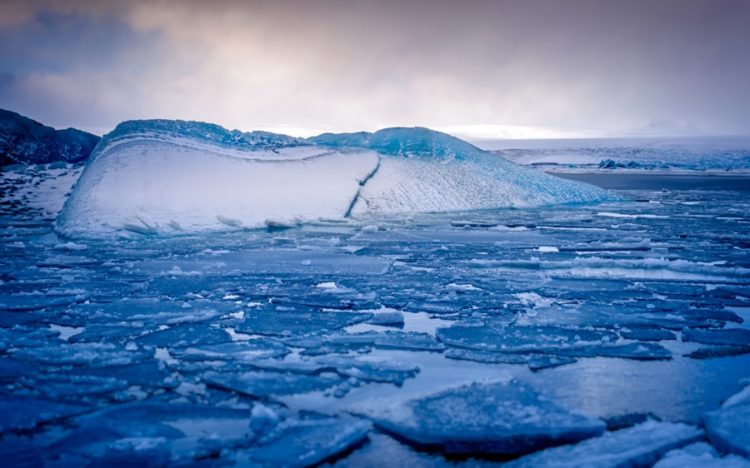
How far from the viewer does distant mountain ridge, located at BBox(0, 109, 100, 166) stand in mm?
11844

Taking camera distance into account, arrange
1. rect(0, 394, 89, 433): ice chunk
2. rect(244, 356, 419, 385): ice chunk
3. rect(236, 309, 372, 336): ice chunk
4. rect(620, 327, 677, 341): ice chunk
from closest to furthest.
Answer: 1. rect(0, 394, 89, 433): ice chunk
2. rect(244, 356, 419, 385): ice chunk
3. rect(620, 327, 677, 341): ice chunk
4. rect(236, 309, 372, 336): ice chunk

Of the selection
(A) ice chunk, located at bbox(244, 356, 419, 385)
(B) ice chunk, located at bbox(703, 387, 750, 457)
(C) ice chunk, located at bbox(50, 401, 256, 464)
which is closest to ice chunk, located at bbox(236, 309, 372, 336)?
(A) ice chunk, located at bbox(244, 356, 419, 385)

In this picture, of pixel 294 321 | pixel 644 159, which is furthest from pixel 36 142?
pixel 644 159

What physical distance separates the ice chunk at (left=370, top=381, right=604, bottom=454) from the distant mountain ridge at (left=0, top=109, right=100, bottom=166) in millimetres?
12106

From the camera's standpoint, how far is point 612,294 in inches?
154

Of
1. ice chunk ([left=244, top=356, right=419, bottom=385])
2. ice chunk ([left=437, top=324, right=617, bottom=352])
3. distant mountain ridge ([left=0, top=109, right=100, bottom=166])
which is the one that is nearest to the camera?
ice chunk ([left=244, top=356, right=419, bottom=385])

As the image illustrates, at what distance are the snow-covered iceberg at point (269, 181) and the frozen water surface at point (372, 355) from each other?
3.93 ft

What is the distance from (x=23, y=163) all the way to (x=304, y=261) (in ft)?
31.6

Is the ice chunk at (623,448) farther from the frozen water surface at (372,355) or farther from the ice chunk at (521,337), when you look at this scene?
the ice chunk at (521,337)

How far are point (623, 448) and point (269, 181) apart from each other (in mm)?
6618

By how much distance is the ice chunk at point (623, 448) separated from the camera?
5.67 feet

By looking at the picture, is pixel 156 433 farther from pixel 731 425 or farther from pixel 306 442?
pixel 731 425

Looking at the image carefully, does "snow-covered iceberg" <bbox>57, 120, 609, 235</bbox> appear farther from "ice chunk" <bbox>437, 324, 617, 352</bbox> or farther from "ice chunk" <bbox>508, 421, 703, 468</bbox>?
"ice chunk" <bbox>508, 421, 703, 468</bbox>

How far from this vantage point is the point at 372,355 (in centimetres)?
273
